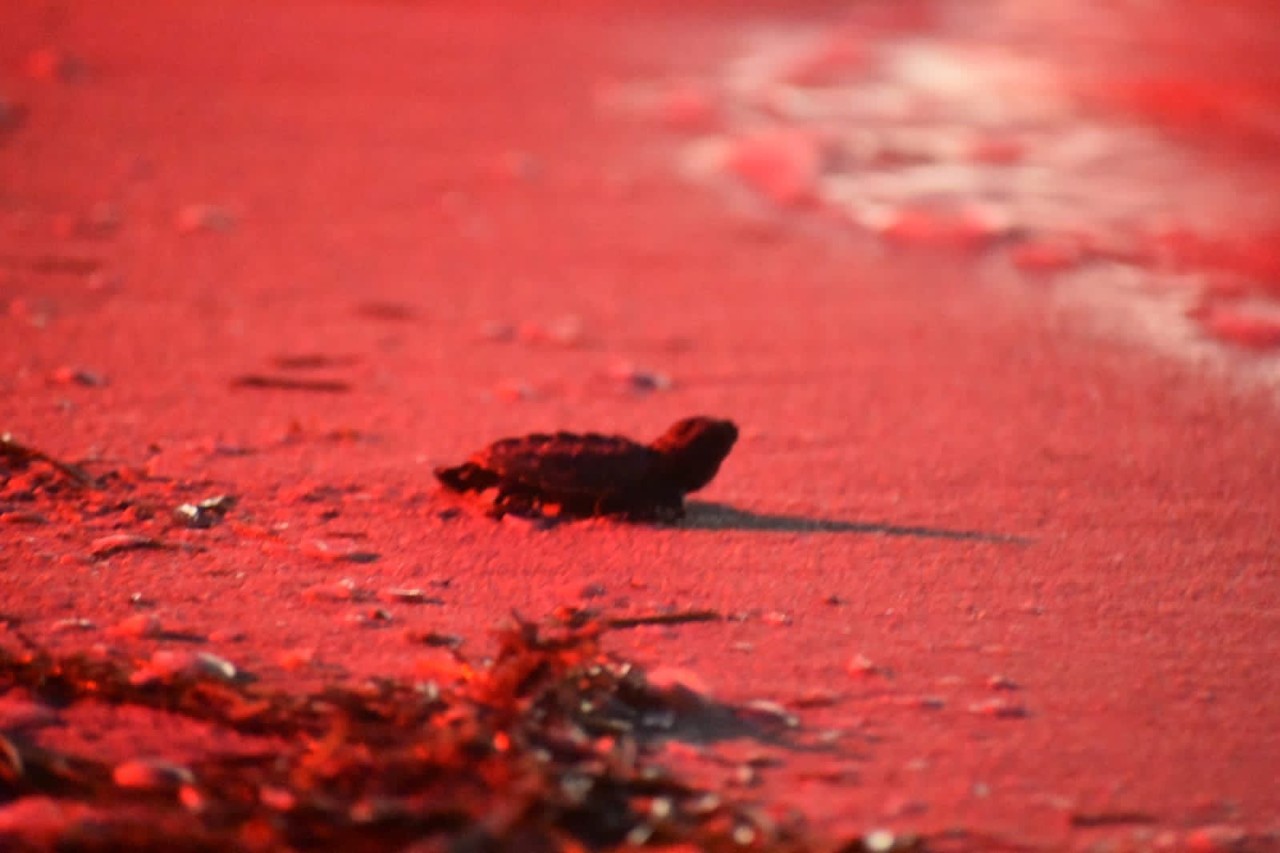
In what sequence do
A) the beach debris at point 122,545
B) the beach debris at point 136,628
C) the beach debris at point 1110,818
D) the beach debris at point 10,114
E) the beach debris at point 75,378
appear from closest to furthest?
1. the beach debris at point 1110,818
2. the beach debris at point 136,628
3. the beach debris at point 122,545
4. the beach debris at point 75,378
5. the beach debris at point 10,114

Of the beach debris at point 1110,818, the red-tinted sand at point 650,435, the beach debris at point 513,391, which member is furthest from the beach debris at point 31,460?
the beach debris at point 1110,818

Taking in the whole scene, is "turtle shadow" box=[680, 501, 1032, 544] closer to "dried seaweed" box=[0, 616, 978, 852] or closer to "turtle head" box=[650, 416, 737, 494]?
"turtle head" box=[650, 416, 737, 494]

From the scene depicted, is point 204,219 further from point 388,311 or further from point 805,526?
point 805,526

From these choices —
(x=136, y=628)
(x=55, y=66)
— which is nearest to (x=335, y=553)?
(x=136, y=628)

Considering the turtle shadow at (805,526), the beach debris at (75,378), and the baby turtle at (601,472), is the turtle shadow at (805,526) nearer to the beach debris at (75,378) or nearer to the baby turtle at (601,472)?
the baby turtle at (601,472)

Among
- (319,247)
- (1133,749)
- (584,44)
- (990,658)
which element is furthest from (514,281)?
(584,44)

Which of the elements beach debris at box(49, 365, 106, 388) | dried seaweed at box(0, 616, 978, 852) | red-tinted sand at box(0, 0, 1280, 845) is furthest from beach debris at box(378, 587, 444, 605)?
beach debris at box(49, 365, 106, 388)
